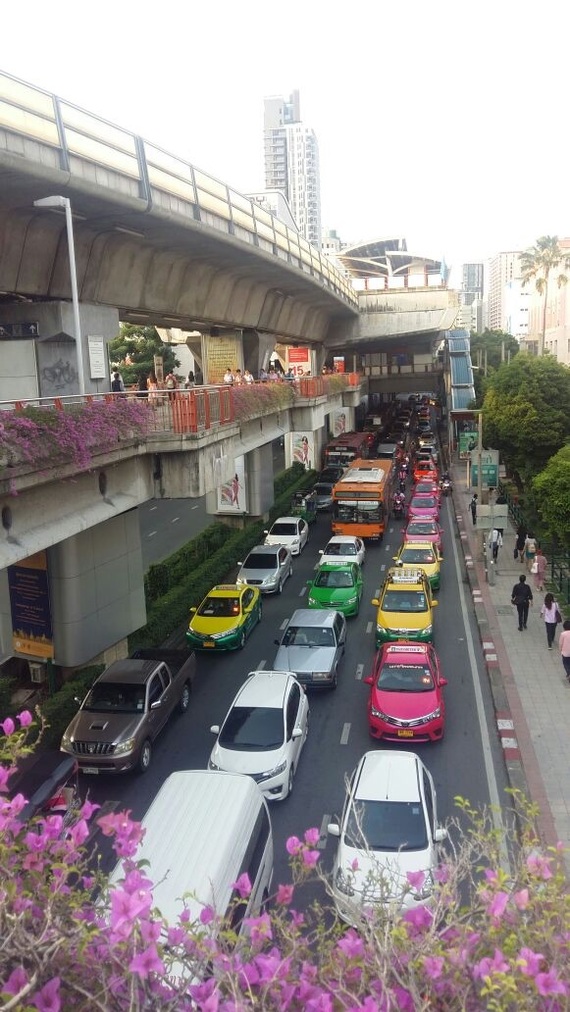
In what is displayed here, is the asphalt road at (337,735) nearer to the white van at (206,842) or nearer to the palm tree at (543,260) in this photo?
the white van at (206,842)

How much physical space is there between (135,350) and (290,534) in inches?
1141

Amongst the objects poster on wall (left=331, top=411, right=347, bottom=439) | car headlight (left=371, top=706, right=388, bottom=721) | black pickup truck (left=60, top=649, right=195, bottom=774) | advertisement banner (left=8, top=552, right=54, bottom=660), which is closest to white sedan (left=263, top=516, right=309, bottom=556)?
advertisement banner (left=8, top=552, right=54, bottom=660)

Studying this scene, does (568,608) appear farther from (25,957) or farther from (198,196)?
(25,957)

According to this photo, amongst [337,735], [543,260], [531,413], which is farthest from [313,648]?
[543,260]

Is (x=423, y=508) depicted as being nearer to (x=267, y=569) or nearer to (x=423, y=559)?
(x=423, y=559)

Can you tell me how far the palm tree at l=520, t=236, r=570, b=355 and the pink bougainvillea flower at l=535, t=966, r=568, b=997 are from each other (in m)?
56.0

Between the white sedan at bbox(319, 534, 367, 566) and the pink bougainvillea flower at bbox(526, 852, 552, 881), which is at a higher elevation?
the pink bougainvillea flower at bbox(526, 852, 552, 881)

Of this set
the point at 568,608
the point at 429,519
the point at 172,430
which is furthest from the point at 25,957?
the point at 429,519

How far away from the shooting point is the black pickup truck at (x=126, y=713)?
1262cm

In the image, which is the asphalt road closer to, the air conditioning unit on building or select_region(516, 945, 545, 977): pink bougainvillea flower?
the air conditioning unit on building

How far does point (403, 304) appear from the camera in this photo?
5212 centimetres

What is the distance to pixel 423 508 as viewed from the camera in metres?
31.6

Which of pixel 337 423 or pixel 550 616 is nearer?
pixel 550 616

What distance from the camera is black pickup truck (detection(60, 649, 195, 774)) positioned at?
41.4 ft
